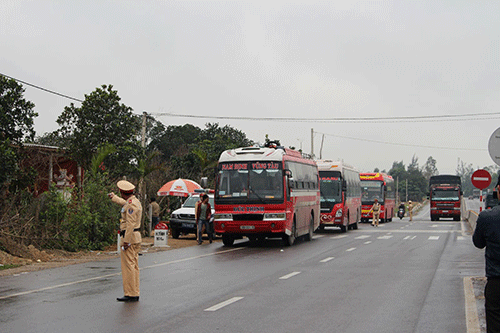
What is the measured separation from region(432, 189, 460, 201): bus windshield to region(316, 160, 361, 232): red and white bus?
2250 centimetres

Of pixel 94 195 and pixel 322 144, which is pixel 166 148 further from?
pixel 94 195

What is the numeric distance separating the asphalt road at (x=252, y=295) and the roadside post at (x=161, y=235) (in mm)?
3311

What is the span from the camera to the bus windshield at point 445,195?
5575 centimetres

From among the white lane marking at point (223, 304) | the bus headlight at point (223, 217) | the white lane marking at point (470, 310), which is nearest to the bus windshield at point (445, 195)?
the bus headlight at point (223, 217)

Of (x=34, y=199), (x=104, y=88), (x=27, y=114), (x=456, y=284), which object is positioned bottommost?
(x=456, y=284)

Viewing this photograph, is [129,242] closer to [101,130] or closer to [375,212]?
[101,130]

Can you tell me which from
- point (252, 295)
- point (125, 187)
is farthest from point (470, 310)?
point (125, 187)

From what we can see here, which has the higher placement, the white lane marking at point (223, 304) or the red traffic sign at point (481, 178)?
the red traffic sign at point (481, 178)

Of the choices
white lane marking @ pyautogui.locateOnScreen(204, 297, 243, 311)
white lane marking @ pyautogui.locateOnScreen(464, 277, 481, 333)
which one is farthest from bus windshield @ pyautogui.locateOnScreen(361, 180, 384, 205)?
white lane marking @ pyautogui.locateOnScreen(204, 297, 243, 311)

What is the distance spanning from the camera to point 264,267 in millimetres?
15664

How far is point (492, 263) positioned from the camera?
6102 mm

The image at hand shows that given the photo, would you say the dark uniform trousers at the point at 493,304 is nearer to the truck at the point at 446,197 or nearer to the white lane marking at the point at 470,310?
the white lane marking at the point at 470,310

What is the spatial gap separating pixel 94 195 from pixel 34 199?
2.13 meters

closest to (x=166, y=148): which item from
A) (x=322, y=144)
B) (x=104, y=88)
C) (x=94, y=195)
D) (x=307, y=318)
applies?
(x=322, y=144)
